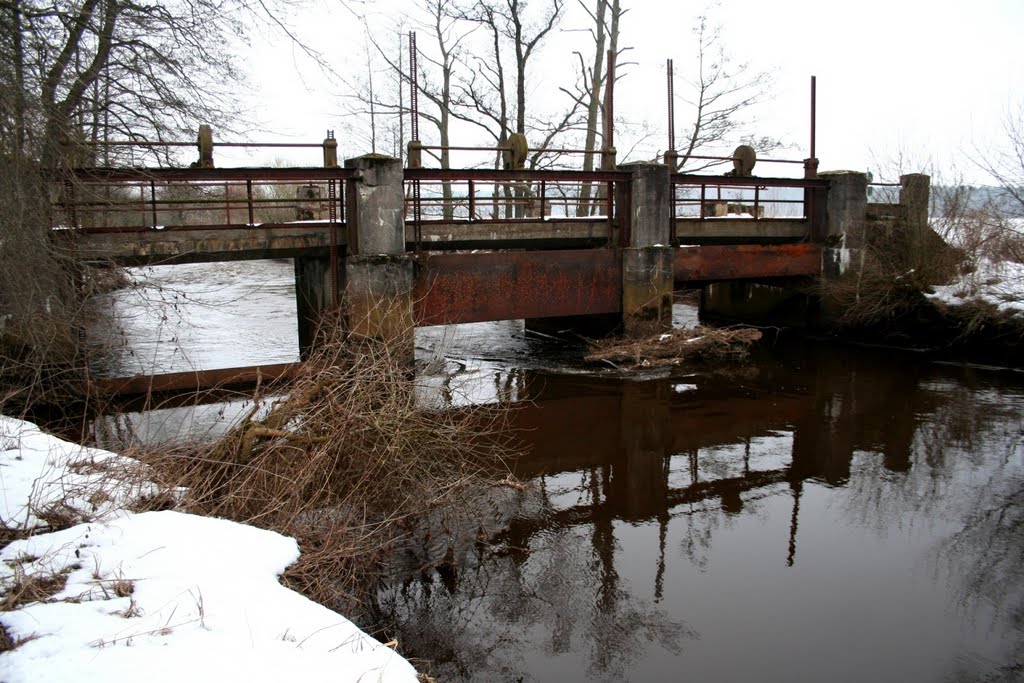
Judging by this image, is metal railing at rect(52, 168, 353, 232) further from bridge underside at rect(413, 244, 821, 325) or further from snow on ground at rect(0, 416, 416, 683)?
snow on ground at rect(0, 416, 416, 683)

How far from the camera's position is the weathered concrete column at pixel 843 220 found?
53.7 feet

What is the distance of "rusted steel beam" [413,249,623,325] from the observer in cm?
1255

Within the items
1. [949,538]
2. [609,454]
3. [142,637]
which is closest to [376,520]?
[142,637]

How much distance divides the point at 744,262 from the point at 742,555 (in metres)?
9.95

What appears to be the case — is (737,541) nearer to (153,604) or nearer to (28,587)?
(153,604)

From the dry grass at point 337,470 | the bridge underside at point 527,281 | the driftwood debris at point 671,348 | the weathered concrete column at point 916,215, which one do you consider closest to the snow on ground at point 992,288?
the weathered concrete column at point 916,215

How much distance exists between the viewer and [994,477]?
327 inches

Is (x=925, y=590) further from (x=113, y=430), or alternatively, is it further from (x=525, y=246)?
(x=525, y=246)

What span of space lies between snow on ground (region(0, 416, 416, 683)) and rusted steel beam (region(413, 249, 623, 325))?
23.9 feet

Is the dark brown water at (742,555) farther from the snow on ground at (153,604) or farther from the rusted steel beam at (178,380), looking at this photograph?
the rusted steel beam at (178,380)

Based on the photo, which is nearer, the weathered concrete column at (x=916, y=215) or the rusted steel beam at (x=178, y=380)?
the rusted steel beam at (x=178, y=380)

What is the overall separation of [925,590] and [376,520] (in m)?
4.12

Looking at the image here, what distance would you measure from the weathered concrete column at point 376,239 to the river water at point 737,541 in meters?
1.87

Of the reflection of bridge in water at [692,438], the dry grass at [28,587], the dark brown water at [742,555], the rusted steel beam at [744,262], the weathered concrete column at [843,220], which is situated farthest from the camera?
the weathered concrete column at [843,220]
